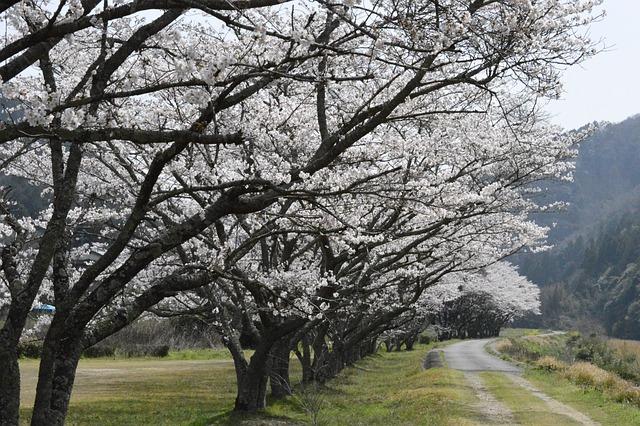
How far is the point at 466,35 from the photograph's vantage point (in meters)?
6.40

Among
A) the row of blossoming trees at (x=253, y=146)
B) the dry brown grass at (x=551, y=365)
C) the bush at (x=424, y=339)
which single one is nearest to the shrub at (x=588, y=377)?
the dry brown grass at (x=551, y=365)

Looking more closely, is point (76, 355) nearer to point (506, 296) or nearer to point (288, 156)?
point (288, 156)

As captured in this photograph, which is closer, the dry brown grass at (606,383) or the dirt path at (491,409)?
the dirt path at (491,409)

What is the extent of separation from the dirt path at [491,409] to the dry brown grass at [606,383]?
2917 mm

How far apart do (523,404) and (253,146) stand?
32.7 ft

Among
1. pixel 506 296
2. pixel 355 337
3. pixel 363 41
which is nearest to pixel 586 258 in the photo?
pixel 506 296

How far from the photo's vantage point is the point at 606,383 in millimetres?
19766

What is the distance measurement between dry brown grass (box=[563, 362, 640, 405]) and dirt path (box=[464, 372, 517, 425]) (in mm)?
2917

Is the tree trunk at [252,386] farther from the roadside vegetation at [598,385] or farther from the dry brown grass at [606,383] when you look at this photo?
the dry brown grass at [606,383]

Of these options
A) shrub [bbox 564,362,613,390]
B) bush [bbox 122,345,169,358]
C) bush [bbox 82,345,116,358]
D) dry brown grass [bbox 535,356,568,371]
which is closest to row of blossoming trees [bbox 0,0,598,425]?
shrub [bbox 564,362,613,390]

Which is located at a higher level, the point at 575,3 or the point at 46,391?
the point at 575,3

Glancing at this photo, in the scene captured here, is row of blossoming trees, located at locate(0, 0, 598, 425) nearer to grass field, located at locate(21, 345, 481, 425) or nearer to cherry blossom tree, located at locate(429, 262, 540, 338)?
grass field, located at locate(21, 345, 481, 425)

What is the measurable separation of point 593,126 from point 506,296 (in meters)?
49.6

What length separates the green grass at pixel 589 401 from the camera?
14.7 m
